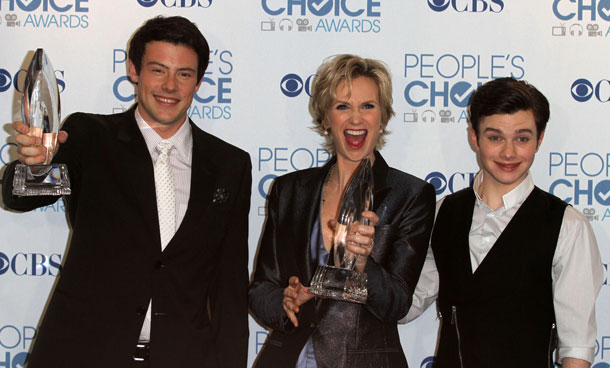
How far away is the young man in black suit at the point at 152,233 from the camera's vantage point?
99.2 inches

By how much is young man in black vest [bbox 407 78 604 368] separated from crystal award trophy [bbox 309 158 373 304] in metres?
0.50

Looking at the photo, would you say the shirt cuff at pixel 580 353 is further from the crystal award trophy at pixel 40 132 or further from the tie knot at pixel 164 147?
the crystal award trophy at pixel 40 132

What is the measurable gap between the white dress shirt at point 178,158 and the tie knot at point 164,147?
2cm

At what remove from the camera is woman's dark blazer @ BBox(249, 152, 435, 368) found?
256 centimetres

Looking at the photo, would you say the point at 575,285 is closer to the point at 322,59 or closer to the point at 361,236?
the point at 361,236

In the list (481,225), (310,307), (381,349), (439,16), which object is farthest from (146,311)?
(439,16)

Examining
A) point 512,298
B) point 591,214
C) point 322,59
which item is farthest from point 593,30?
point 512,298

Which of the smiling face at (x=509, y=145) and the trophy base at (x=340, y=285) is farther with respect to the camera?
the smiling face at (x=509, y=145)

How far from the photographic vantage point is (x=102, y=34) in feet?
11.3

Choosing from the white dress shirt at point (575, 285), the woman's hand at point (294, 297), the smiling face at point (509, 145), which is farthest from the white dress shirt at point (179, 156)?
the white dress shirt at point (575, 285)

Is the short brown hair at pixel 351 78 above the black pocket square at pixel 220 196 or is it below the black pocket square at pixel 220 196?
above

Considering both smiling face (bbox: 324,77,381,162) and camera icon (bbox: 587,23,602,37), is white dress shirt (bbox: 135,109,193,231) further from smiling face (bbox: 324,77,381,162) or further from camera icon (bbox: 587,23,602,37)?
camera icon (bbox: 587,23,602,37)

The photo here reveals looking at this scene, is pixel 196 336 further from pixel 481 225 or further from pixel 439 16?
pixel 439 16

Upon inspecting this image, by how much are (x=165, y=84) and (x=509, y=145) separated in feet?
4.43
